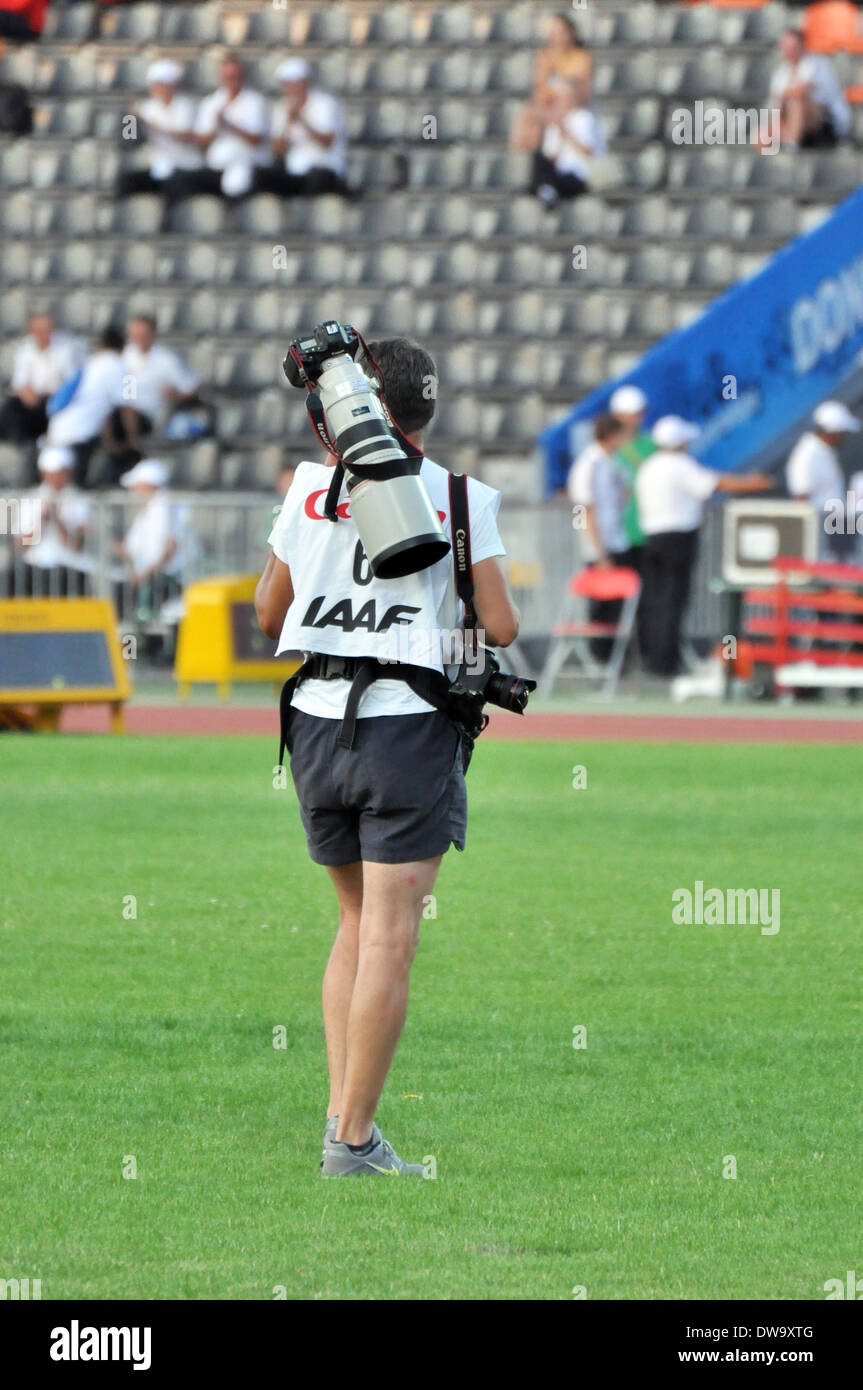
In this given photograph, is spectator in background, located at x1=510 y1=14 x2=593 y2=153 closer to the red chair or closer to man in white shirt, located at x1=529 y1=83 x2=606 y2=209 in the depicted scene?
man in white shirt, located at x1=529 y1=83 x2=606 y2=209

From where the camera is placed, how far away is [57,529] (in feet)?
77.1

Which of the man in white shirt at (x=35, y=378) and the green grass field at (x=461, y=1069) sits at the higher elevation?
the man in white shirt at (x=35, y=378)

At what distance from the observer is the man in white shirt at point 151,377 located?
2489 cm

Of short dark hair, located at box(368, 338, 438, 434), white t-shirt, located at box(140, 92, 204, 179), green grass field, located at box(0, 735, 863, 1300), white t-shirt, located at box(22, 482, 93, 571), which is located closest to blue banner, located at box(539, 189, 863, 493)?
white t-shirt, located at box(22, 482, 93, 571)

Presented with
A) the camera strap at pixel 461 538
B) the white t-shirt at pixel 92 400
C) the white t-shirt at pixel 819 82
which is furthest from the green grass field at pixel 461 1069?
the white t-shirt at pixel 819 82

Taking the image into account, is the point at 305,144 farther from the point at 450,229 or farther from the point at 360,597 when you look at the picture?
the point at 360,597

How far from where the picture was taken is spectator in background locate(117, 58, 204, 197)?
26.4 metres

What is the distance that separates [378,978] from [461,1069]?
58.8 inches

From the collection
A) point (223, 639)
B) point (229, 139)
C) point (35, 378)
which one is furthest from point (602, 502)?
point (229, 139)

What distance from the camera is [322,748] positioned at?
232 inches

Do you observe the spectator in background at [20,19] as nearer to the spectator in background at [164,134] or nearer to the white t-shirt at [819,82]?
the spectator in background at [164,134]

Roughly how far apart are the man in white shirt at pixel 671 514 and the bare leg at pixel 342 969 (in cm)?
1712

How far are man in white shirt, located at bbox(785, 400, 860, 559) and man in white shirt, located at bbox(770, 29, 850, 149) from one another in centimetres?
399
